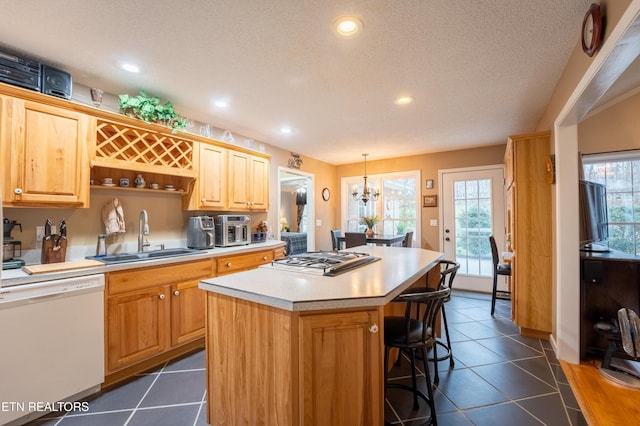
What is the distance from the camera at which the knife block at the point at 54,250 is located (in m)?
2.14

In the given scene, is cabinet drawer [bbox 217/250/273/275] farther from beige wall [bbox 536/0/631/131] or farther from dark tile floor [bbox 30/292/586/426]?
beige wall [bbox 536/0/631/131]

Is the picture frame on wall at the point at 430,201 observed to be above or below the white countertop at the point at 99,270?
above

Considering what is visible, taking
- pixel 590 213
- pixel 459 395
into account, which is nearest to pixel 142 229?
pixel 459 395

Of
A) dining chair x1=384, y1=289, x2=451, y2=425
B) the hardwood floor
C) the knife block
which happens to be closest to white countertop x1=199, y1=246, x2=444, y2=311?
dining chair x1=384, y1=289, x2=451, y2=425

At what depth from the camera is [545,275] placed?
284 cm

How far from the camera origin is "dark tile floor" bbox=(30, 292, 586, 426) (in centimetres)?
179

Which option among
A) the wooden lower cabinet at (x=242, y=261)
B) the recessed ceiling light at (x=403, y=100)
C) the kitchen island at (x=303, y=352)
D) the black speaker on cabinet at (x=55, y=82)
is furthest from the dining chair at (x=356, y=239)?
the black speaker on cabinet at (x=55, y=82)

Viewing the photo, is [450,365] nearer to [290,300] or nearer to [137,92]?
[290,300]

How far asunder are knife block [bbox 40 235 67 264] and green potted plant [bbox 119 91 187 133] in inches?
46.7

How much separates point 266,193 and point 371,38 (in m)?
2.61

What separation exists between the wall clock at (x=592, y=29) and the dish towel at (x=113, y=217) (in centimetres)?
364

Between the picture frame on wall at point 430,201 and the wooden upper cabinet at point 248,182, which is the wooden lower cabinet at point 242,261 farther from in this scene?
the picture frame on wall at point 430,201

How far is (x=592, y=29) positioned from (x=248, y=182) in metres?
3.31

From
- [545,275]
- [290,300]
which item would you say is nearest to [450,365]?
[545,275]
